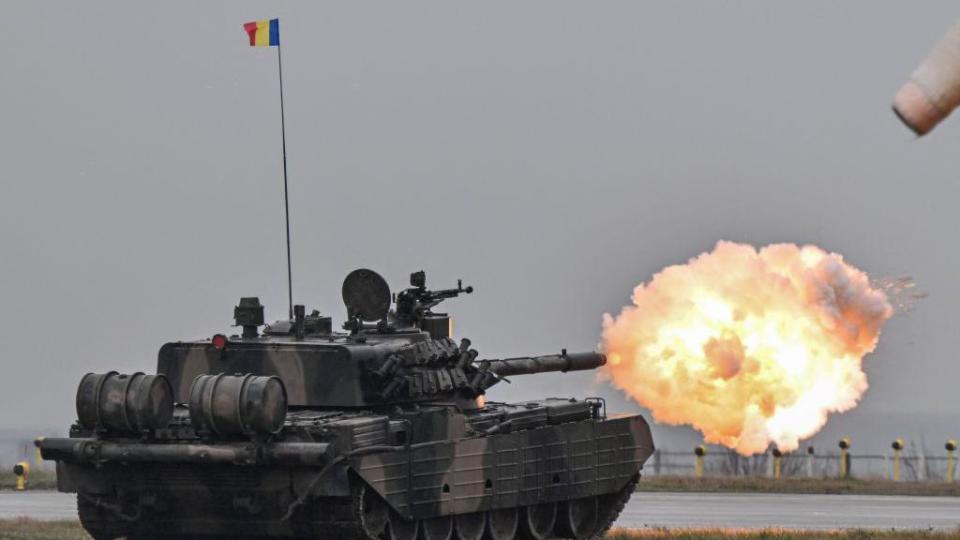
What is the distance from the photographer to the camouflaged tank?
26.4m

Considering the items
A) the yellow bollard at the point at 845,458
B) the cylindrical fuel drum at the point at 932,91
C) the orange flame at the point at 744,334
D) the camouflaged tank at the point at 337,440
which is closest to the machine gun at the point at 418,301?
the camouflaged tank at the point at 337,440

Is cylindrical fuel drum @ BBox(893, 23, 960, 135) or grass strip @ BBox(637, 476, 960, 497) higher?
cylindrical fuel drum @ BBox(893, 23, 960, 135)

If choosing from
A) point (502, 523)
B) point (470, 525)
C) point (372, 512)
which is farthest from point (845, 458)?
point (372, 512)

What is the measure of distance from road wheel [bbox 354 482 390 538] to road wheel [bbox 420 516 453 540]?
114 cm

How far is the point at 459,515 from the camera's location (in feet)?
97.5

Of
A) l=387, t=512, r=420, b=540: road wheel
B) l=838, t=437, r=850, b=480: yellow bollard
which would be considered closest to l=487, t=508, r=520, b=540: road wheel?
l=387, t=512, r=420, b=540: road wheel

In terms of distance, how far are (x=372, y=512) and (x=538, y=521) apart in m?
5.05

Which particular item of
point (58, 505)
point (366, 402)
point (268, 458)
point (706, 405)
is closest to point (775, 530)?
point (706, 405)

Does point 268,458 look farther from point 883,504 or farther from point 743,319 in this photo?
point 883,504

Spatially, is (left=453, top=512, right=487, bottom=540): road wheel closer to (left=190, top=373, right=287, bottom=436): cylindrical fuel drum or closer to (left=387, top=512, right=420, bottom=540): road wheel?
(left=387, top=512, right=420, bottom=540): road wheel

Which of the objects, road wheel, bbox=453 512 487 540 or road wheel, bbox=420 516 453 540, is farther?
road wheel, bbox=453 512 487 540

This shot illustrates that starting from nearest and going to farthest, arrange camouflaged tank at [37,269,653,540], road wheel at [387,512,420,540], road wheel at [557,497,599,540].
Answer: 1. camouflaged tank at [37,269,653,540]
2. road wheel at [387,512,420,540]
3. road wheel at [557,497,599,540]

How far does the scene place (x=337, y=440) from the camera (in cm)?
2627

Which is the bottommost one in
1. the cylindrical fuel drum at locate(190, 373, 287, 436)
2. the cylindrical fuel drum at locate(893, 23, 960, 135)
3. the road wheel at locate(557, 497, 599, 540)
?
the road wheel at locate(557, 497, 599, 540)
